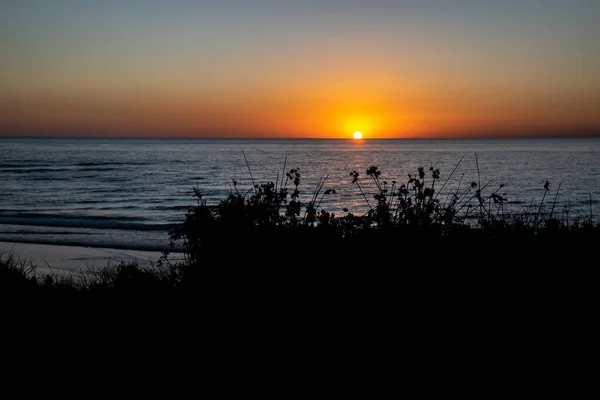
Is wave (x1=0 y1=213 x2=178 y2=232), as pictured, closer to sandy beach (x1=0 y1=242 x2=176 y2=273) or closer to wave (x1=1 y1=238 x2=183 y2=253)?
wave (x1=1 y1=238 x2=183 y2=253)

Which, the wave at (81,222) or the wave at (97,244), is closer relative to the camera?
the wave at (97,244)

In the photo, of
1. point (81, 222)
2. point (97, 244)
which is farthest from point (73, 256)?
point (81, 222)

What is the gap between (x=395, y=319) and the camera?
5.15 metres

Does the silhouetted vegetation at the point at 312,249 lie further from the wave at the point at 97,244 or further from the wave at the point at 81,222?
the wave at the point at 81,222

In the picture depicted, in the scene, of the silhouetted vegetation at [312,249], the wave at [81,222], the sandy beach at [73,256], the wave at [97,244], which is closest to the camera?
the silhouetted vegetation at [312,249]

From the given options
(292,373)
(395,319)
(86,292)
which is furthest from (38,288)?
(395,319)

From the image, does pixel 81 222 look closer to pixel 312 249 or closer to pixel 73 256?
pixel 73 256

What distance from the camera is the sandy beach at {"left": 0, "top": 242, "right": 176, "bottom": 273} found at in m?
13.7

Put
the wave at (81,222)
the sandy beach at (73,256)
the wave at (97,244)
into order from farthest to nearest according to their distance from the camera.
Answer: the wave at (81,222) < the wave at (97,244) < the sandy beach at (73,256)

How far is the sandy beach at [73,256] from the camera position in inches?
538

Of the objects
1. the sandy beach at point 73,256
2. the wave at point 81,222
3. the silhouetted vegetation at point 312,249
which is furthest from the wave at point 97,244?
the silhouetted vegetation at point 312,249

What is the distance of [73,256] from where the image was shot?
49.6 ft

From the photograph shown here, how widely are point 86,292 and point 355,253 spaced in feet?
9.63

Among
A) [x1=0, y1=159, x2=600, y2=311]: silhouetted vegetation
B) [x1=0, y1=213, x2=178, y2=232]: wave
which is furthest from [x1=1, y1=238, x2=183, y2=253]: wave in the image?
[x1=0, y1=159, x2=600, y2=311]: silhouetted vegetation
